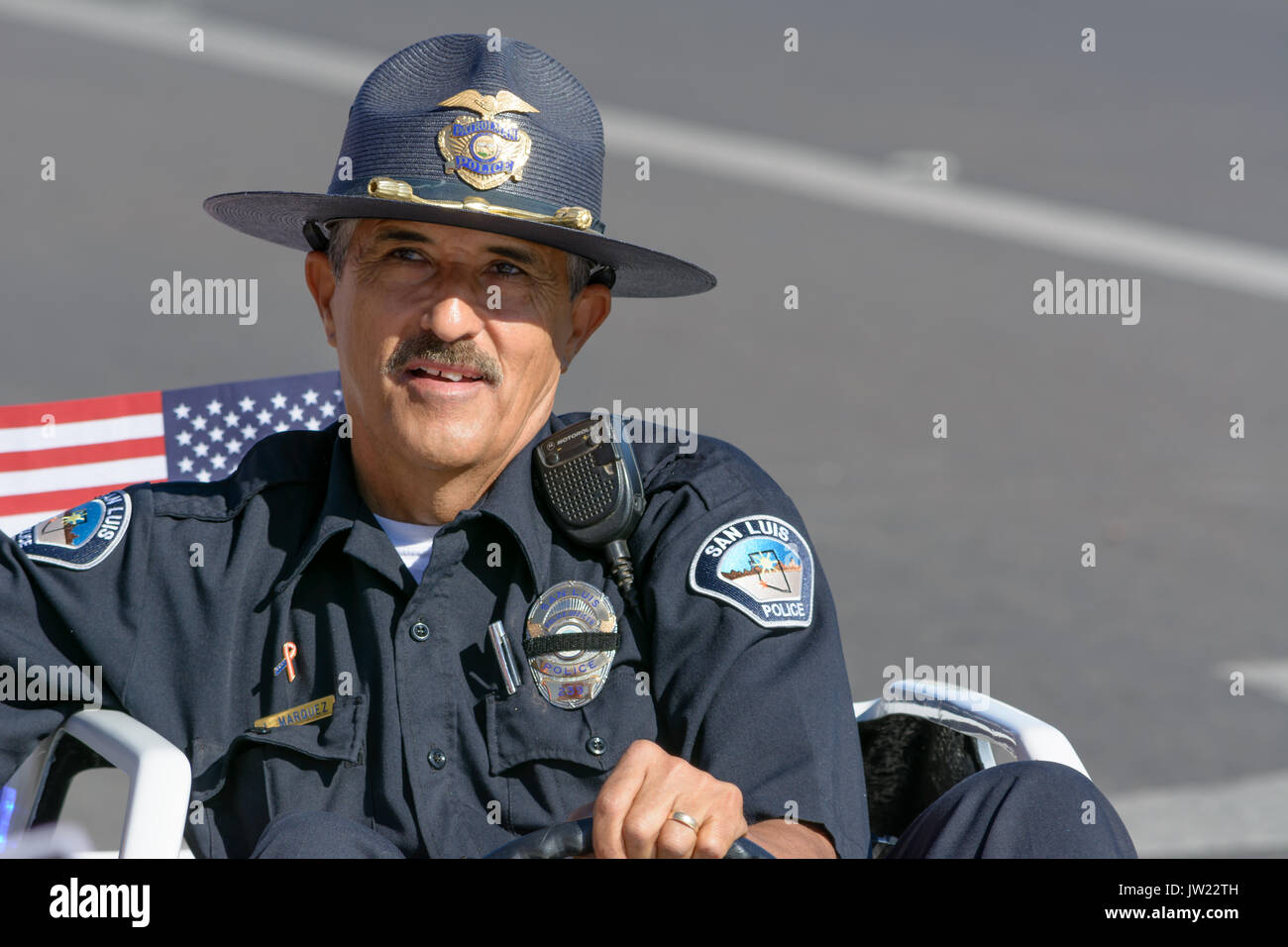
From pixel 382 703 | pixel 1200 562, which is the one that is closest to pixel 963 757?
pixel 382 703

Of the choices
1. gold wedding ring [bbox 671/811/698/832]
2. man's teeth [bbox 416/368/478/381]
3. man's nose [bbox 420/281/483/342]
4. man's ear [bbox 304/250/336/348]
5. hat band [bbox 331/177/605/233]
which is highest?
hat band [bbox 331/177/605/233]

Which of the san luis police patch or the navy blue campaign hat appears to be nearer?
the san luis police patch

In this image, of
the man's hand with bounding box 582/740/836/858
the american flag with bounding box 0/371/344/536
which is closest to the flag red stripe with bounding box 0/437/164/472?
the american flag with bounding box 0/371/344/536

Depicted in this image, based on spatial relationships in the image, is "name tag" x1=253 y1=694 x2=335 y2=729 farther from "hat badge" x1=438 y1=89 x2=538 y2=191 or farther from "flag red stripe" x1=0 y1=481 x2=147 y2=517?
"flag red stripe" x1=0 y1=481 x2=147 y2=517

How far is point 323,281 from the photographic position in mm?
3404

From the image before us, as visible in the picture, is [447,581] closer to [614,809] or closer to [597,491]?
[597,491]

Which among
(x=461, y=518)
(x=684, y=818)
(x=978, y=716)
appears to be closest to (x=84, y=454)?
(x=461, y=518)

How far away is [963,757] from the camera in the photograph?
128 inches

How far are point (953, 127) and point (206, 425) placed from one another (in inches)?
329

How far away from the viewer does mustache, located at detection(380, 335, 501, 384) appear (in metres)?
3.14

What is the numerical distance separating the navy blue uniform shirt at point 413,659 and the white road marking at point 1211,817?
2366mm

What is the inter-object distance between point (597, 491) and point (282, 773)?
704mm

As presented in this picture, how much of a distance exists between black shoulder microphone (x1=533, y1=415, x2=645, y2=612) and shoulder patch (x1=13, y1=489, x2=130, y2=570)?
2.43ft
